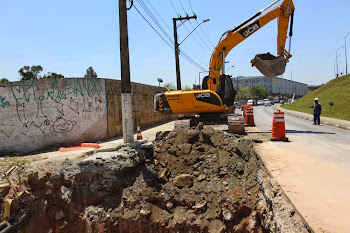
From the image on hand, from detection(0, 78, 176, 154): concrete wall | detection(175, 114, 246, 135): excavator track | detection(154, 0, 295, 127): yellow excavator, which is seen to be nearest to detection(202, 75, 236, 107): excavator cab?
detection(154, 0, 295, 127): yellow excavator

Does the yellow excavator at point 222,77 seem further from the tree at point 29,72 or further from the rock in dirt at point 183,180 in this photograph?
the tree at point 29,72

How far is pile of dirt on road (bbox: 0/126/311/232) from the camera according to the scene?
5.16 metres

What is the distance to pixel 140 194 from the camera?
5898mm

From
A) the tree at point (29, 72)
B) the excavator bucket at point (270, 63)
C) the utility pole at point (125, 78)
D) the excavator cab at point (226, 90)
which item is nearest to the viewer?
the utility pole at point (125, 78)

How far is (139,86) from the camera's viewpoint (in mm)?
15852

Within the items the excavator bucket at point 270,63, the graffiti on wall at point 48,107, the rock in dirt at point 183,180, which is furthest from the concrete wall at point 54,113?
the excavator bucket at point 270,63

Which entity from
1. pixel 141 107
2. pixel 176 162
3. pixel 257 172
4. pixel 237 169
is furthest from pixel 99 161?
pixel 141 107

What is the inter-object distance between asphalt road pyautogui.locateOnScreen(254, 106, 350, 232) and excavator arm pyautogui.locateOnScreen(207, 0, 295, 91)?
4.23m

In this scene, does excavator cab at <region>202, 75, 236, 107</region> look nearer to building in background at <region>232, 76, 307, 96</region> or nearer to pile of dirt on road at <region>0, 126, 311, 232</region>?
pile of dirt on road at <region>0, 126, 311, 232</region>

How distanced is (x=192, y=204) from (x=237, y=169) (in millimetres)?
1419

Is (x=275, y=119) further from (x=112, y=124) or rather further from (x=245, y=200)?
(x=112, y=124)

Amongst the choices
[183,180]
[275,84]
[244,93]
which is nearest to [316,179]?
[183,180]

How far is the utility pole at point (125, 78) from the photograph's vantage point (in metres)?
7.56

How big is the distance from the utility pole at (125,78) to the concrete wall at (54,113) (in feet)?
12.1
